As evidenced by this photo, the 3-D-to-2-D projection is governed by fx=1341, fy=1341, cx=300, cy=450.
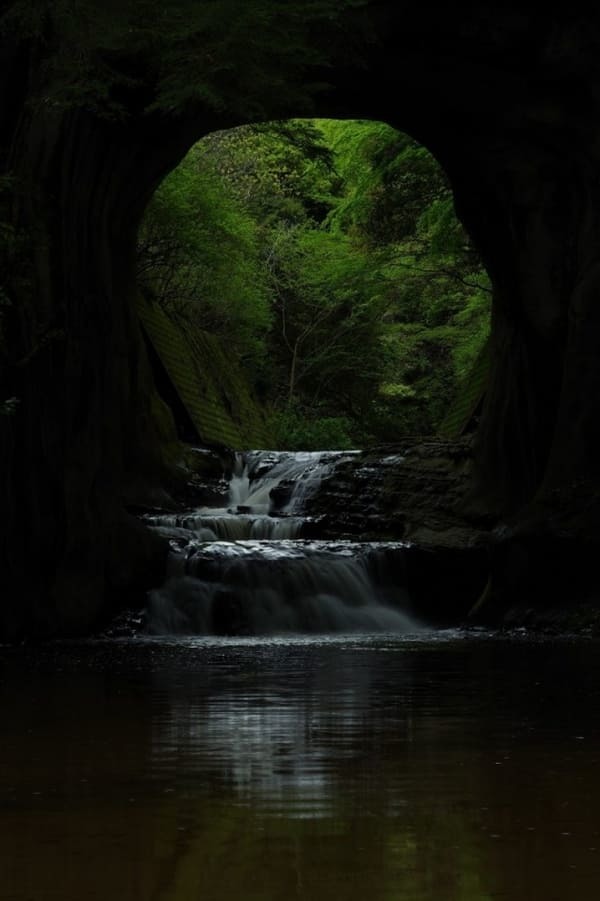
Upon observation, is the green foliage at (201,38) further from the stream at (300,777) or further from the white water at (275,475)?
the white water at (275,475)

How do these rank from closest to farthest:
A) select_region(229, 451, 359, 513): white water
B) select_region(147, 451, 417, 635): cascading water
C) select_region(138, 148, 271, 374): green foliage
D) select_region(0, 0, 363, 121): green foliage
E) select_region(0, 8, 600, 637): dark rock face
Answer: select_region(0, 0, 363, 121): green foliage → select_region(0, 8, 600, 637): dark rock face → select_region(147, 451, 417, 635): cascading water → select_region(229, 451, 359, 513): white water → select_region(138, 148, 271, 374): green foliage

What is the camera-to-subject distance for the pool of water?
8.94 ft

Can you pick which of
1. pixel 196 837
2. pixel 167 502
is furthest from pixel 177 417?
pixel 196 837

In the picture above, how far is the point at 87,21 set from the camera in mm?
9492

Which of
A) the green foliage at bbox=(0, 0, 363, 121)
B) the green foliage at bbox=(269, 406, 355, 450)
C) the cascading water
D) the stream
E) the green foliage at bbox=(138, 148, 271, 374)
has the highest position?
the green foliage at bbox=(138, 148, 271, 374)

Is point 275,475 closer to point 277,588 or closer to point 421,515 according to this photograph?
point 421,515

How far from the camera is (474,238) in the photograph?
2150cm

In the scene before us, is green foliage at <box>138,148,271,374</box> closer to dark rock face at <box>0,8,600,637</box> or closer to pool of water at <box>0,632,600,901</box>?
dark rock face at <box>0,8,600,637</box>

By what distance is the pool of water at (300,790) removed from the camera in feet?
8.94

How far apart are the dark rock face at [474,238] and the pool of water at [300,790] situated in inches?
299

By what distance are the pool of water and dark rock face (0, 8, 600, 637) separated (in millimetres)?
7586

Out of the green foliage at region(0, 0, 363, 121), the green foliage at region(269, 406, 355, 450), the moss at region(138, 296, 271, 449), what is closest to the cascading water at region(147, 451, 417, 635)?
the green foliage at region(0, 0, 363, 121)

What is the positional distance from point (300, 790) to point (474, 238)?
18.3m

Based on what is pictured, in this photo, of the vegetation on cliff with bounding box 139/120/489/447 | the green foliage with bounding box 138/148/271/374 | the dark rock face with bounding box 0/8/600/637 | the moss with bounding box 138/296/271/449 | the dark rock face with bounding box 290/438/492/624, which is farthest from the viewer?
the moss with bounding box 138/296/271/449
